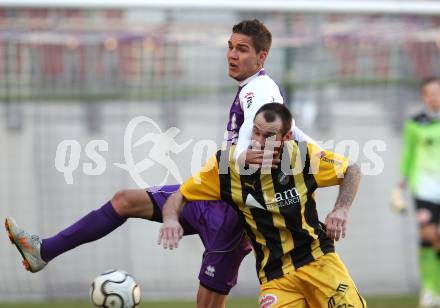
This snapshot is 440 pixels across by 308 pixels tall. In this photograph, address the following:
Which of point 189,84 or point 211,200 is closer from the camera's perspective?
point 211,200

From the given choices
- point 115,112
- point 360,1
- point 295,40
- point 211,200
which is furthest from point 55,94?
point 211,200

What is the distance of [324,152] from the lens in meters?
5.84

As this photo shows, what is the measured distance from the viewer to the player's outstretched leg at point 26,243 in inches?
246

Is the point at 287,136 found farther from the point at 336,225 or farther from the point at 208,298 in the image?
the point at 208,298

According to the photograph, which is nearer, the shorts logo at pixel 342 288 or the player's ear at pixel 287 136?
the player's ear at pixel 287 136

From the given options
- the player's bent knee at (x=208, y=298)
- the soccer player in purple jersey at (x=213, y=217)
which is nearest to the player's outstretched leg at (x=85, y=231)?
the soccer player in purple jersey at (x=213, y=217)

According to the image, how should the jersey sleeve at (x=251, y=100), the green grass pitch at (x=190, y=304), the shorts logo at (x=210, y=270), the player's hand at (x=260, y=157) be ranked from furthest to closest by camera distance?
Answer: 1. the green grass pitch at (x=190, y=304)
2. the shorts logo at (x=210, y=270)
3. the jersey sleeve at (x=251, y=100)
4. the player's hand at (x=260, y=157)

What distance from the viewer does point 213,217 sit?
645cm

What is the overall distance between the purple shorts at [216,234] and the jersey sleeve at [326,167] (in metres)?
0.77

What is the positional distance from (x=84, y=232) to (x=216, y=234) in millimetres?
869

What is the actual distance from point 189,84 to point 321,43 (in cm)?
154

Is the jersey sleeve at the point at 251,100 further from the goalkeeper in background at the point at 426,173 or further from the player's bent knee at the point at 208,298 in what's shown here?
the goalkeeper in background at the point at 426,173

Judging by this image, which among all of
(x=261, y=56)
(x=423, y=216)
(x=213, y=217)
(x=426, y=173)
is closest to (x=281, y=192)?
(x=213, y=217)

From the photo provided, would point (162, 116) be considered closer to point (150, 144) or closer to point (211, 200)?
point (150, 144)
